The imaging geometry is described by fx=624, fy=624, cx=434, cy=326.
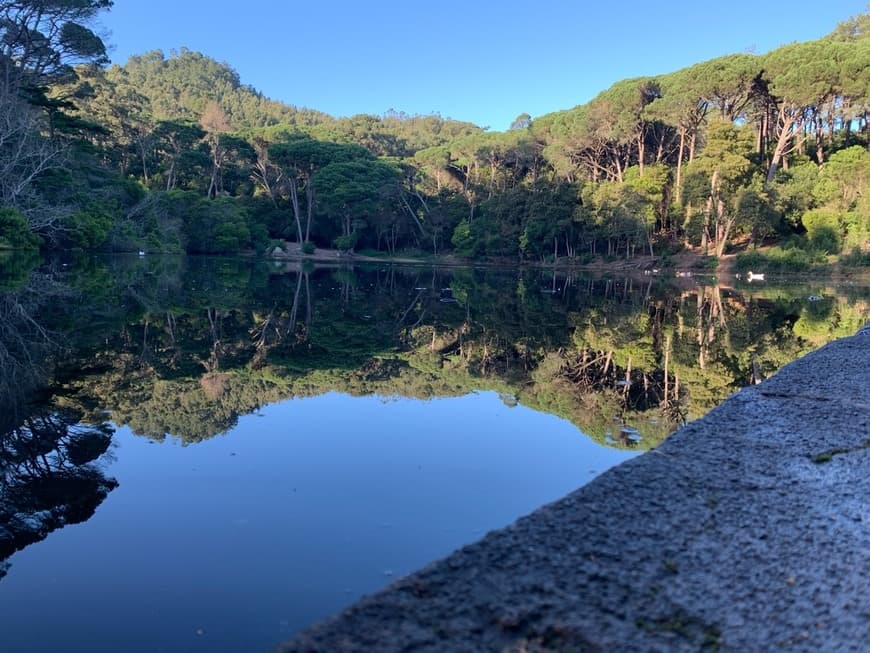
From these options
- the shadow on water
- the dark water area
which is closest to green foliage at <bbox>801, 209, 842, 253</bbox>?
the shadow on water

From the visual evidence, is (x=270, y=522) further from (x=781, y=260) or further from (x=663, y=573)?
(x=781, y=260)

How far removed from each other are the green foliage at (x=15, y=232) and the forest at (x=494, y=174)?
83mm

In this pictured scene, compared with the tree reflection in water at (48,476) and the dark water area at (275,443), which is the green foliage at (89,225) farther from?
the tree reflection in water at (48,476)

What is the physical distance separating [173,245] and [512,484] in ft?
136

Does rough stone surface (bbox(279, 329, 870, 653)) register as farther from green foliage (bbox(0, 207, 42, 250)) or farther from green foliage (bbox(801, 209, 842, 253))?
green foliage (bbox(801, 209, 842, 253))

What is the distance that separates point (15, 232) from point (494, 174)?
118 ft

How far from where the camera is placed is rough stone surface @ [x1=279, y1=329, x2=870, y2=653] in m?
2.21

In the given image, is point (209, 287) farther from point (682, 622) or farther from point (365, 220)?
point (365, 220)

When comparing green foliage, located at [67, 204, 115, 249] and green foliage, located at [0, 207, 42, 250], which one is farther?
green foliage, located at [67, 204, 115, 249]

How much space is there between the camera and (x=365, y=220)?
174 feet

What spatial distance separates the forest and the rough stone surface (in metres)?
25.1

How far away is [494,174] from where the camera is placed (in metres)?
51.3

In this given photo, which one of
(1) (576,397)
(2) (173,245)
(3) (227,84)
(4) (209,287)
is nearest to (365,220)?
(2) (173,245)

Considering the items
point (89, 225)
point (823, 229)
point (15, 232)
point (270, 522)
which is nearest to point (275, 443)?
point (270, 522)
